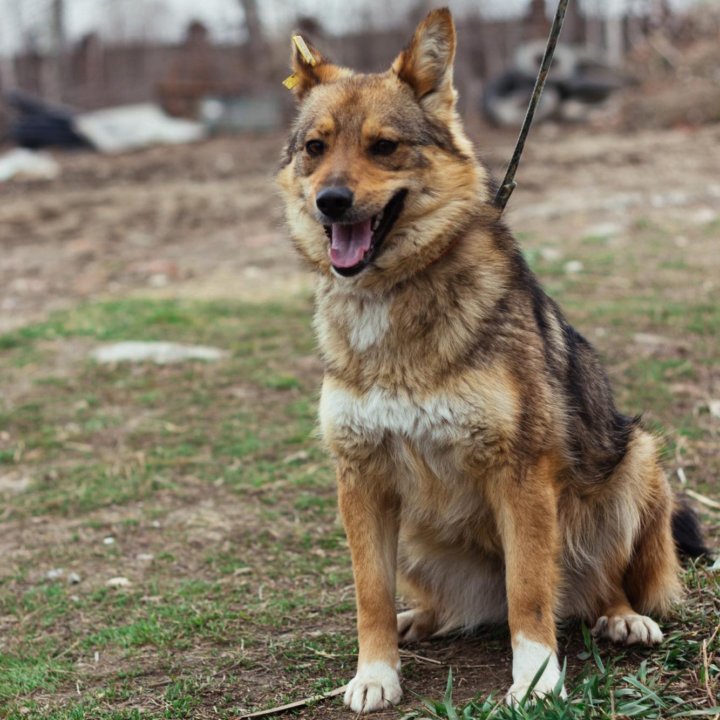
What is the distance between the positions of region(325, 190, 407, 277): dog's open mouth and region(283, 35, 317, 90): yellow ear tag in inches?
32.2

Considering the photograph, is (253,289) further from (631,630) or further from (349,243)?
(631,630)

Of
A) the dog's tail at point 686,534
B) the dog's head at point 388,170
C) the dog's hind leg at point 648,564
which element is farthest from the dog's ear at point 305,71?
the dog's tail at point 686,534

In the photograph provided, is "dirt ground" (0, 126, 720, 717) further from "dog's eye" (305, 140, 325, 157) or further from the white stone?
"dog's eye" (305, 140, 325, 157)

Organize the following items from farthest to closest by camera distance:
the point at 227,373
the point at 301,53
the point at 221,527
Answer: the point at 227,373 → the point at 221,527 → the point at 301,53

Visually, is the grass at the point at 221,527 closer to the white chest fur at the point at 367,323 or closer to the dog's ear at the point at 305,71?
the white chest fur at the point at 367,323

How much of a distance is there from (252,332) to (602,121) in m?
11.8

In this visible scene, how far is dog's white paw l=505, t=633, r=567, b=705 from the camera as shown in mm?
3443

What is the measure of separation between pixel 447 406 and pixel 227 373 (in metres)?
4.65

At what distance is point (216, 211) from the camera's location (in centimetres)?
1430

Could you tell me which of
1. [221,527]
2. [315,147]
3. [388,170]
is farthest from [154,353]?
[388,170]

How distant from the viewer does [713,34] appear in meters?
22.8

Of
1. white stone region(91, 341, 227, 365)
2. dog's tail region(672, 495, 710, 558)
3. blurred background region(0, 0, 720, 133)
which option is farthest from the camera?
blurred background region(0, 0, 720, 133)

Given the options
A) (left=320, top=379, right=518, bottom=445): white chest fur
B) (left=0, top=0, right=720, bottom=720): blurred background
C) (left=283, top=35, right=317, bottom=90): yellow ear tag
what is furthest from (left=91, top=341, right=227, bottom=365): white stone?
(left=320, top=379, right=518, bottom=445): white chest fur

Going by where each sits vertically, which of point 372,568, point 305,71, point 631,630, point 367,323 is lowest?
point 631,630
